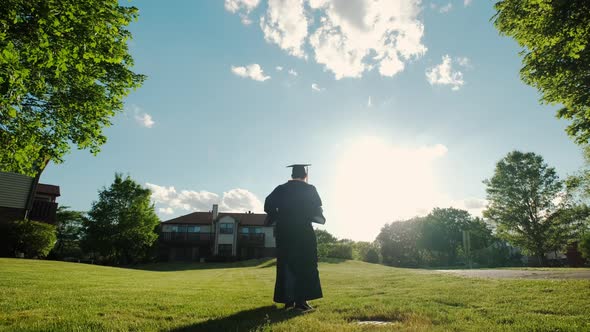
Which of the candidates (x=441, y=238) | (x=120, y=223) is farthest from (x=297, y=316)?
(x=441, y=238)

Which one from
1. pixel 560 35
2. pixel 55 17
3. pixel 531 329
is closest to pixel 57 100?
pixel 55 17

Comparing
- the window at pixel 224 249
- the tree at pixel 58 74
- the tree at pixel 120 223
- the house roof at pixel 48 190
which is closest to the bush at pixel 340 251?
the window at pixel 224 249

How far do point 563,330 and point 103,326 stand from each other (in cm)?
587

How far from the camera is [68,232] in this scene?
191 feet

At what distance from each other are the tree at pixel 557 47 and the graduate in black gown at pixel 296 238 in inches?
370

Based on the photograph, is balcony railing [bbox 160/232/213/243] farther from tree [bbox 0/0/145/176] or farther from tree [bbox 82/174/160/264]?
tree [bbox 0/0/145/176]

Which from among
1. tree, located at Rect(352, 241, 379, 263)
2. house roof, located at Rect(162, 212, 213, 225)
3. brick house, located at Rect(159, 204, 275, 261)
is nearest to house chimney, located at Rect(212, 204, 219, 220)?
brick house, located at Rect(159, 204, 275, 261)

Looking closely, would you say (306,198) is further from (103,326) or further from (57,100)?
(57,100)

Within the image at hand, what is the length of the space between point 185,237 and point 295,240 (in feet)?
169

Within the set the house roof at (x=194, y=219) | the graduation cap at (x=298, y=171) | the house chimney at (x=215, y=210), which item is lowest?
the graduation cap at (x=298, y=171)

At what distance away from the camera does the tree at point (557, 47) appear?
941 centimetres

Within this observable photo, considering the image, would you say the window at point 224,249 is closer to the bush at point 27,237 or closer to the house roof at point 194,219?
the house roof at point 194,219

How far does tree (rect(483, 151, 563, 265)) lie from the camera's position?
40.2m

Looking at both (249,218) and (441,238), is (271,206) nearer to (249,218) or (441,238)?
(249,218)
